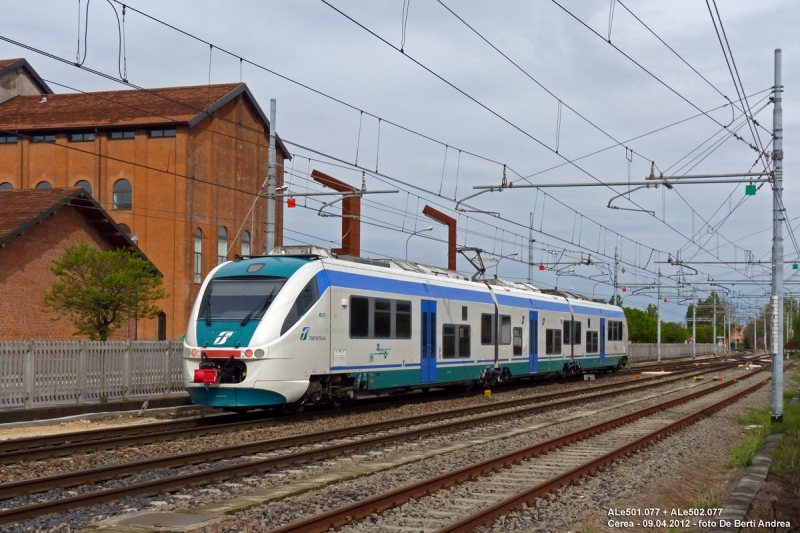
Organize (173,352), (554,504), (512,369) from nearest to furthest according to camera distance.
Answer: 1. (554,504)
2. (173,352)
3. (512,369)

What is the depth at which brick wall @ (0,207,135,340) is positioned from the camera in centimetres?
3291

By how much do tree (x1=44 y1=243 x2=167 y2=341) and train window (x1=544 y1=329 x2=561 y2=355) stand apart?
13.6 metres

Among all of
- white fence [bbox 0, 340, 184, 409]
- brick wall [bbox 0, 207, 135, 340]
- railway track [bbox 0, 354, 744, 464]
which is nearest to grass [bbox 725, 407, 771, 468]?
railway track [bbox 0, 354, 744, 464]

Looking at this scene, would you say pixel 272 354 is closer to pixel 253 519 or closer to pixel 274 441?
pixel 274 441

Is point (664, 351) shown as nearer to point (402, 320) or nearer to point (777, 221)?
point (777, 221)

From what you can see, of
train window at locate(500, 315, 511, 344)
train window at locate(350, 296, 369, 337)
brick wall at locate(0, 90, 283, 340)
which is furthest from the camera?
brick wall at locate(0, 90, 283, 340)

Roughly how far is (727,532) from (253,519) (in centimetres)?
440

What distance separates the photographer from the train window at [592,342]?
123 feet

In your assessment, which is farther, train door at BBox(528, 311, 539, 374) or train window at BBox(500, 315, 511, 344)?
train door at BBox(528, 311, 539, 374)

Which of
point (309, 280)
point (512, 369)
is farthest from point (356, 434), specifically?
point (512, 369)

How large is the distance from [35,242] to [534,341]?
18903mm

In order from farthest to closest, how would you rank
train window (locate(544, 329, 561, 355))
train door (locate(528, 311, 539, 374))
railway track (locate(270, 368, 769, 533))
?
train window (locate(544, 329, 561, 355)), train door (locate(528, 311, 539, 374)), railway track (locate(270, 368, 769, 533))

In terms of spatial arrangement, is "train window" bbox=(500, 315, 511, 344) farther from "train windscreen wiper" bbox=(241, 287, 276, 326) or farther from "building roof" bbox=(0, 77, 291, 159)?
"building roof" bbox=(0, 77, 291, 159)

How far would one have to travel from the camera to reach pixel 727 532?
8.09m
